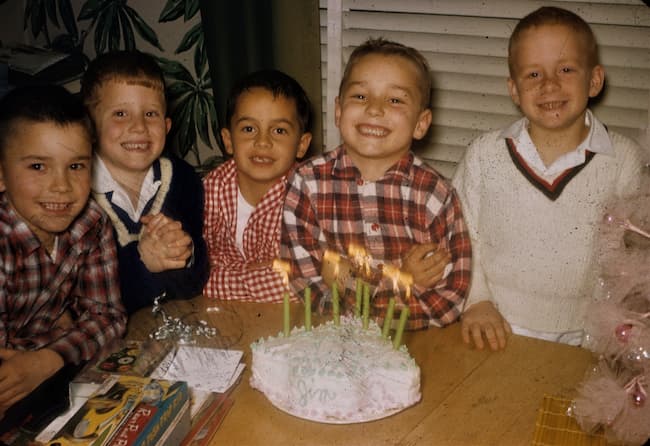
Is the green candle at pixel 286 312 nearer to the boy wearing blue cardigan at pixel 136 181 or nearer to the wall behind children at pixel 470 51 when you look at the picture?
the boy wearing blue cardigan at pixel 136 181

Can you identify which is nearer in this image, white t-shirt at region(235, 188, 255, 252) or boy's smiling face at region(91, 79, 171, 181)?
boy's smiling face at region(91, 79, 171, 181)

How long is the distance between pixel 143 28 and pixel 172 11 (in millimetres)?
155

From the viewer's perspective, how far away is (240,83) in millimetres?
1983

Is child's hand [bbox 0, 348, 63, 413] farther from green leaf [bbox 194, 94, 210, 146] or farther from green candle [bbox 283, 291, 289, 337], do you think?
green leaf [bbox 194, 94, 210, 146]

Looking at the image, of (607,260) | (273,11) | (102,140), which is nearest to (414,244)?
(607,260)

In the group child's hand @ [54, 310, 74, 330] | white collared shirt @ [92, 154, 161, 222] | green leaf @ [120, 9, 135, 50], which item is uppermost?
green leaf @ [120, 9, 135, 50]

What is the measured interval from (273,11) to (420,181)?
1.01 meters

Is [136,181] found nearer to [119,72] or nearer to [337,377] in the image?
[119,72]

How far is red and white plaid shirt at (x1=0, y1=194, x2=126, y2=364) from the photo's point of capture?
1543 millimetres

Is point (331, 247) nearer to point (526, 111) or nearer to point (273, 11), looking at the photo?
point (526, 111)

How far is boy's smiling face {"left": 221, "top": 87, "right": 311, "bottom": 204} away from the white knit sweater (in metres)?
0.50

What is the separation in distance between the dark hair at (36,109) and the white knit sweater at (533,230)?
3.41 feet

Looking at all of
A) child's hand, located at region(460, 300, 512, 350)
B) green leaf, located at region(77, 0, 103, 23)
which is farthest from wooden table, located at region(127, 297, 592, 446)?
green leaf, located at region(77, 0, 103, 23)

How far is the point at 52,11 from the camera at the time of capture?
3.03 m
